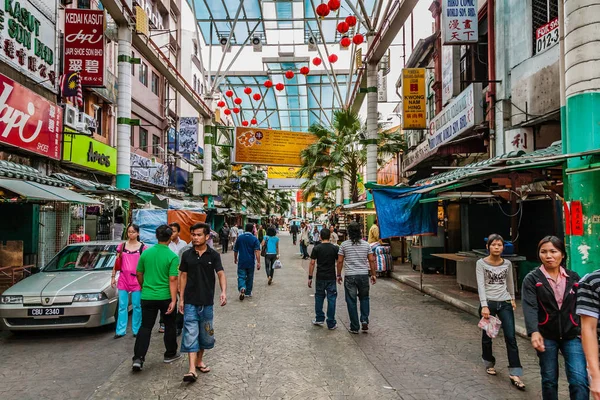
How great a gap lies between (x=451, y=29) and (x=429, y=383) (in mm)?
9942

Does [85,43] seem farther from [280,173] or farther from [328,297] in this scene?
[280,173]

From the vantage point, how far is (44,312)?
661 cm

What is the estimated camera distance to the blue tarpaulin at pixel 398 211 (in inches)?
453

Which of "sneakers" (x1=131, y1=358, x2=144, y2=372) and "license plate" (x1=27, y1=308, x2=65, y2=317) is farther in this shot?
"license plate" (x1=27, y1=308, x2=65, y2=317)

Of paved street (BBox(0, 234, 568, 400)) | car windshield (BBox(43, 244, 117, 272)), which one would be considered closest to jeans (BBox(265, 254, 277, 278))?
paved street (BBox(0, 234, 568, 400))

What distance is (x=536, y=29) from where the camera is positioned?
10.7 m

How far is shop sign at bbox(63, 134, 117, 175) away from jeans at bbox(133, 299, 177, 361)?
11.1 m

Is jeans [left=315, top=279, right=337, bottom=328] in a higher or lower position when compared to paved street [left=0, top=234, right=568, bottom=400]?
higher

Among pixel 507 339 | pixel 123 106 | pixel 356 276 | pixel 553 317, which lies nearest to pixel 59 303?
pixel 356 276

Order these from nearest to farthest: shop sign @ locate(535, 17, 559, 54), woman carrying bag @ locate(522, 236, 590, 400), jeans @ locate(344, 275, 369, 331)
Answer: woman carrying bag @ locate(522, 236, 590, 400) → jeans @ locate(344, 275, 369, 331) → shop sign @ locate(535, 17, 559, 54)

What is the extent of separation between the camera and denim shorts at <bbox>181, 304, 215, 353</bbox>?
4.92 metres

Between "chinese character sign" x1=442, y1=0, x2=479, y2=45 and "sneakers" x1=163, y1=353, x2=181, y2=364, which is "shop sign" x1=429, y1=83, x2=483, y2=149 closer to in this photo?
"chinese character sign" x1=442, y1=0, x2=479, y2=45

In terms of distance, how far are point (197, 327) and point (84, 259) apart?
175 inches

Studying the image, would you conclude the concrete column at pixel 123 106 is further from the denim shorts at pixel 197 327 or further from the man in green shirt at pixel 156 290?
the denim shorts at pixel 197 327
